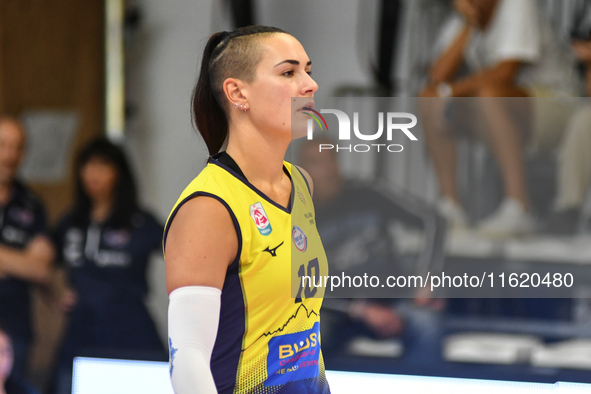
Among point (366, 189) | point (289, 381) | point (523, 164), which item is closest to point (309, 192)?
point (289, 381)

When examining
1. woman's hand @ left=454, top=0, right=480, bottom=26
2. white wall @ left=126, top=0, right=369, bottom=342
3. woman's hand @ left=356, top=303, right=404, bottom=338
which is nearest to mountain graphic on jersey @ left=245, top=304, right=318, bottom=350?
woman's hand @ left=356, top=303, right=404, bottom=338

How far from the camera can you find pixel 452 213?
6.81 feet

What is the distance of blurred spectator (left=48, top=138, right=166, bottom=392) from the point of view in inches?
95.1

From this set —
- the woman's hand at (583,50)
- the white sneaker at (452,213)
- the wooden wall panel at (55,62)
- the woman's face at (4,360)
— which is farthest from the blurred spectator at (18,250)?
the woman's hand at (583,50)

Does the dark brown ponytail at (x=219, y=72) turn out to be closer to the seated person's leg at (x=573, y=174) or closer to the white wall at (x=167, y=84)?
the seated person's leg at (x=573, y=174)

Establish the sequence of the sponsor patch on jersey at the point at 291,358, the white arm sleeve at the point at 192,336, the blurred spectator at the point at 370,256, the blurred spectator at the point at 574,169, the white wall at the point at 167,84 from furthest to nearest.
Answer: the white wall at the point at 167,84 → the blurred spectator at the point at 574,169 → the blurred spectator at the point at 370,256 → the sponsor patch on jersey at the point at 291,358 → the white arm sleeve at the point at 192,336

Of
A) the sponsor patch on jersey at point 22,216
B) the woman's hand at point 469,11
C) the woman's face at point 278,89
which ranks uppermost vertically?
the woman's hand at point 469,11

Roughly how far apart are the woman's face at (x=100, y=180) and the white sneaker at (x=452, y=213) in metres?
1.27

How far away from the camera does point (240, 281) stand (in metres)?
0.89

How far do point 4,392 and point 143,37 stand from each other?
169 cm

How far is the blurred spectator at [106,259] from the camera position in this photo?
7.93 feet

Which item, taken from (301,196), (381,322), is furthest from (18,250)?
(301,196)

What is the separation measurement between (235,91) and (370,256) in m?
0.91

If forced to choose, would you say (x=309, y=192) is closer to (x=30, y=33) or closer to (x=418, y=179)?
(x=418, y=179)
